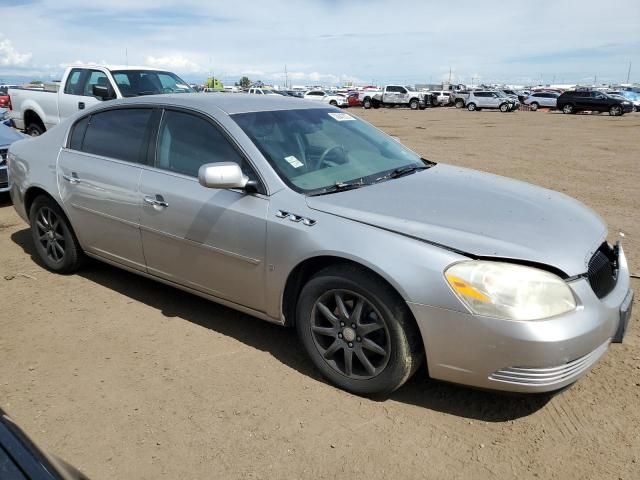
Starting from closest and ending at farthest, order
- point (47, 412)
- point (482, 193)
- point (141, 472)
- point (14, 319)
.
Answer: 1. point (141, 472)
2. point (47, 412)
3. point (482, 193)
4. point (14, 319)

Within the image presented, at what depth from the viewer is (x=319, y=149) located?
12.2 feet

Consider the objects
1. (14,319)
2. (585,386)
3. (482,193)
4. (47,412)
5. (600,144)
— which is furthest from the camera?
(600,144)

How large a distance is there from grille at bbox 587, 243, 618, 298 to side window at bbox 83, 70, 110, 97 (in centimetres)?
929

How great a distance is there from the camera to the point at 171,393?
→ 123 inches

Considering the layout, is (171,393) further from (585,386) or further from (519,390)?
(585,386)

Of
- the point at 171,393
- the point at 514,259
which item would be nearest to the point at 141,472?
the point at 171,393

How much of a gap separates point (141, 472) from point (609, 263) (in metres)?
2.66

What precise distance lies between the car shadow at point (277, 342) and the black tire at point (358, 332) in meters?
0.17

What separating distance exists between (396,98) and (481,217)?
44154 mm

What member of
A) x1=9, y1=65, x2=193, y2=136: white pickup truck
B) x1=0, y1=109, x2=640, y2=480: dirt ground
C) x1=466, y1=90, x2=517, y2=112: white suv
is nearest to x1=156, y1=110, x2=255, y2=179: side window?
x1=0, y1=109, x2=640, y2=480: dirt ground

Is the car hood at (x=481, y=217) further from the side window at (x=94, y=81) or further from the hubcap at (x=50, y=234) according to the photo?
the side window at (x=94, y=81)

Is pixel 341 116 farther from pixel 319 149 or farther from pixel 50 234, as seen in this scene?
pixel 50 234

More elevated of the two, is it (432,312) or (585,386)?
(432,312)

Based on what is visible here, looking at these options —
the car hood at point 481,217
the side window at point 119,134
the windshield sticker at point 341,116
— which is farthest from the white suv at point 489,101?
the side window at point 119,134
